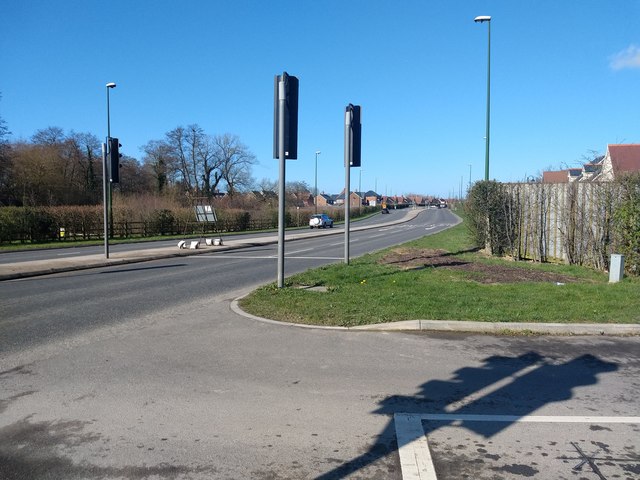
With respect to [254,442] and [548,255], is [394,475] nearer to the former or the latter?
[254,442]

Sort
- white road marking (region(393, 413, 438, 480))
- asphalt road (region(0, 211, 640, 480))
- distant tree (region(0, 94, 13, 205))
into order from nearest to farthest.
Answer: white road marking (region(393, 413, 438, 480)) < asphalt road (region(0, 211, 640, 480)) < distant tree (region(0, 94, 13, 205))

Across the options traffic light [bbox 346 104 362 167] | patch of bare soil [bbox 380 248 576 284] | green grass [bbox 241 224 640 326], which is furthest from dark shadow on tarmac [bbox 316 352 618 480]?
traffic light [bbox 346 104 362 167]

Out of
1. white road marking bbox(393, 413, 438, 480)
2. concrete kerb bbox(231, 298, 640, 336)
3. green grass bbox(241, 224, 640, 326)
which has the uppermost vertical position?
green grass bbox(241, 224, 640, 326)

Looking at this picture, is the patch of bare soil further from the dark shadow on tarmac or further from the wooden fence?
the dark shadow on tarmac

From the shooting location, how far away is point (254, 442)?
13.5 feet

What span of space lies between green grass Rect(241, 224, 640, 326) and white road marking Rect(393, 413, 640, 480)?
10.9ft

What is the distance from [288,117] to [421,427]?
786 centimetres

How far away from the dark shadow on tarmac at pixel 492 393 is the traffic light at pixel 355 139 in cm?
991

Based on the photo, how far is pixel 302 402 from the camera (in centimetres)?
493

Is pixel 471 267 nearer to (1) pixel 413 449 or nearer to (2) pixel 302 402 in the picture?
(2) pixel 302 402

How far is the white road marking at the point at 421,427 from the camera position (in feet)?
12.0

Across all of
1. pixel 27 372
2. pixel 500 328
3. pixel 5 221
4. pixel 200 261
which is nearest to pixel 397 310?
pixel 500 328

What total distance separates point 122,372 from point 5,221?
100ft

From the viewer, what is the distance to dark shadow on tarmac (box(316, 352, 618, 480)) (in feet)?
13.7
